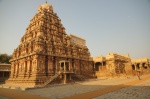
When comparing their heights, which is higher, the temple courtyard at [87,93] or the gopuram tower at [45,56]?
the gopuram tower at [45,56]

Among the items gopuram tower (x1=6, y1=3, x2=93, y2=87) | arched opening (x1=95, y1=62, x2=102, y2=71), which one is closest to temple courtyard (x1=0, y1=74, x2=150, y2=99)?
gopuram tower (x1=6, y1=3, x2=93, y2=87)

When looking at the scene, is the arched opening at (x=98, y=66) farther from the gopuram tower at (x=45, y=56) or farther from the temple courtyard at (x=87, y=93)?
the temple courtyard at (x=87, y=93)

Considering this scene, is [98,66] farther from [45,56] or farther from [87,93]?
[87,93]

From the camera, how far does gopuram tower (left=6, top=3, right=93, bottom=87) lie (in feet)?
87.2

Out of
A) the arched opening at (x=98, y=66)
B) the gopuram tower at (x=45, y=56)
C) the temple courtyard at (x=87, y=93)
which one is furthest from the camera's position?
the arched opening at (x=98, y=66)

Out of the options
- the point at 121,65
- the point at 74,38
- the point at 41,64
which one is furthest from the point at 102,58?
the point at 41,64

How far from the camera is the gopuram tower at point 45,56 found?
26.6 meters

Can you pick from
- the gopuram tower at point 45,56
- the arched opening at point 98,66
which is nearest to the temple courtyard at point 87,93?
the gopuram tower at point 45,56

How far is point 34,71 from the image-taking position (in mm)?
26078

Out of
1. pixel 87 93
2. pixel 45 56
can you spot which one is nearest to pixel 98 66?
pixel 45 56

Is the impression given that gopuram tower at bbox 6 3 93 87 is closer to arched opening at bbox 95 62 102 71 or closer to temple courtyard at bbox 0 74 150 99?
temple courtyard at bbox 0 74 150 99

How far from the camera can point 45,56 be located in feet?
93.0

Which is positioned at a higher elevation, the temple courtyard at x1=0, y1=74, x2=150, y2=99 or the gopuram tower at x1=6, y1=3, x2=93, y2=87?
the gopuram tower at x1=6, y1=3, x2=93, y2=87

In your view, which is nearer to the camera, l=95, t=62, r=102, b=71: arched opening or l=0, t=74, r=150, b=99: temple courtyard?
l=0, t=74, r=150, b=99: temple courtyard
